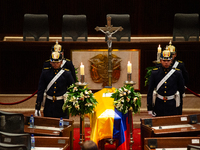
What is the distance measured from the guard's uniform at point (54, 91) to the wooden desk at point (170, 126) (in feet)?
4.27

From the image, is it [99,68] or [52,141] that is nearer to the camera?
[52,141]

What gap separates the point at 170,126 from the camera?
14.3 feet

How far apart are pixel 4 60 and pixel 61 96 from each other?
242 centimetres

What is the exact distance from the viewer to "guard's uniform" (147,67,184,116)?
4.81 metres

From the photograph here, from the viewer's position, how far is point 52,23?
8.23 metres

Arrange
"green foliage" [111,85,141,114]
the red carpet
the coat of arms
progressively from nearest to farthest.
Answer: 1. "green foliage" [111,85,141,114]
2. the red carpet
3. the coat of arms

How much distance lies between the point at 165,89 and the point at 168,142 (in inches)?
49.8

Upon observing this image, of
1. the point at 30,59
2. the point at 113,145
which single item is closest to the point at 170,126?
the point at 113,145

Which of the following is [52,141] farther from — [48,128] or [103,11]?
[103,11]

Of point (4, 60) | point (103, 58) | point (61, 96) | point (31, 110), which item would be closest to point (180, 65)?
point (103, 58)

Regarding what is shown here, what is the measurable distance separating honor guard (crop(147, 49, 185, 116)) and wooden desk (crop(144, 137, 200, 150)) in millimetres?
1132

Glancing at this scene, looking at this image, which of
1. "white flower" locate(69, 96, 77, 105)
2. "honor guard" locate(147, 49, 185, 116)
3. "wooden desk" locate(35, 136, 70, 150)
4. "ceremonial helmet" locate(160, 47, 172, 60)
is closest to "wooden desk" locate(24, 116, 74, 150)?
"wooden desk" locate(35, 136, 70, 150)

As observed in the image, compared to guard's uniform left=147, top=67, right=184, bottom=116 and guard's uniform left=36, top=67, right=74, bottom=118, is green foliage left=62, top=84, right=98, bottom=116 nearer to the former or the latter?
guard's uniform left=36, top=67, right=74, bottom=118

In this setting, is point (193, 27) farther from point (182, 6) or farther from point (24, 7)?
point (24, 7)
